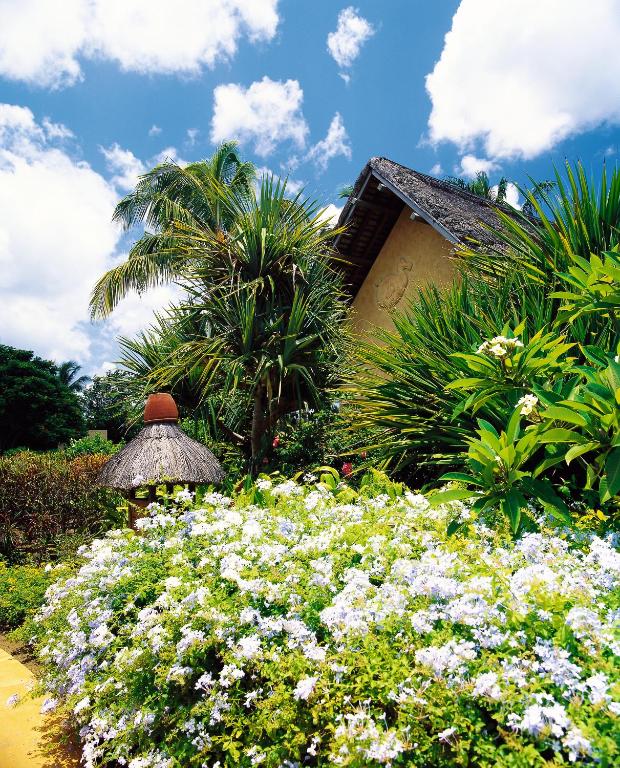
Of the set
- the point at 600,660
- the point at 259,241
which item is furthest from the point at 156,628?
the point at 259,241

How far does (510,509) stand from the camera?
2.24m

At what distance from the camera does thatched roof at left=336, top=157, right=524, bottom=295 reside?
655 cm

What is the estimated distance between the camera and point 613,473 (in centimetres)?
208

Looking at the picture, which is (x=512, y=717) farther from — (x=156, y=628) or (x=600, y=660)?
(x=156, y=628)

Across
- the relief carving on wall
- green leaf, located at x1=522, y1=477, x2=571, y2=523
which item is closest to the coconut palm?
the relief carving on wall

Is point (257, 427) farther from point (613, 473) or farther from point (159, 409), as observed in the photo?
point (613, 473)

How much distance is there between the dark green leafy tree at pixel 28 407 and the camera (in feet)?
113

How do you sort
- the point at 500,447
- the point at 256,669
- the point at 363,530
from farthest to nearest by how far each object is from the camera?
the point at 363,530
the point at 500,447
the point at 256,669

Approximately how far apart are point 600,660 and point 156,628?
4.96 ft

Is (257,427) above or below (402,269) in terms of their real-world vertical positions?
below

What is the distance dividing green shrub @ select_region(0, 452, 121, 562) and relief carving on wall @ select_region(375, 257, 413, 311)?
484cm

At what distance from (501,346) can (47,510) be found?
667 cm

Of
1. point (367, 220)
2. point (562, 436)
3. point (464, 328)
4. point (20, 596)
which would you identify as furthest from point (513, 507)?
point (367, 220)

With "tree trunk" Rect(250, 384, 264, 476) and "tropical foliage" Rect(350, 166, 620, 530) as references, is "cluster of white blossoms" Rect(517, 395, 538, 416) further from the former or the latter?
"tree trunk" Rect(250, 384, 264, 476)
